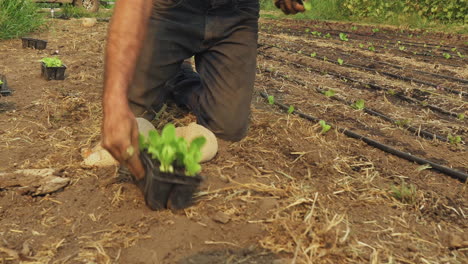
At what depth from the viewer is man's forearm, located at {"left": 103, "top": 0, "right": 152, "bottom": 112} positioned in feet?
5.80

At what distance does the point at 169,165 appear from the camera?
A: 1761 mm

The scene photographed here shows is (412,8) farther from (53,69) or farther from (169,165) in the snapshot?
(169,165)

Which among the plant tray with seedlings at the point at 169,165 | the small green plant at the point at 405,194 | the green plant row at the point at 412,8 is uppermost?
the green plant row at the point at 412,8

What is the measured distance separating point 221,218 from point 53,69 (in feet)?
10.1

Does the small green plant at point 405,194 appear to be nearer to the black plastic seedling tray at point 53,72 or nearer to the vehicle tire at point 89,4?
the black plastic seedling tray at point 53,72

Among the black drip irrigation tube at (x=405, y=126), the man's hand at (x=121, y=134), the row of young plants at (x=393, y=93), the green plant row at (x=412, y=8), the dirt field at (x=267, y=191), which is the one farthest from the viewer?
the green plant row at (x=412, y=8)

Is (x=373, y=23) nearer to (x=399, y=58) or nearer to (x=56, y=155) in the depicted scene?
(x=399, y=58)

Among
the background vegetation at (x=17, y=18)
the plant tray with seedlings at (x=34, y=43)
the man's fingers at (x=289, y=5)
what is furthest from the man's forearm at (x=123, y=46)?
the background vegetation at (x=17, y=18)

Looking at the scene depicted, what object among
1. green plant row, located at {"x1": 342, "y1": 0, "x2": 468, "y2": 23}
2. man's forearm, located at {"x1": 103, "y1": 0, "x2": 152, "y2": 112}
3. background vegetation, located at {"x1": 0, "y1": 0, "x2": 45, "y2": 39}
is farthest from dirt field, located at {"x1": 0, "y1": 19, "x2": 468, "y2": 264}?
green plant row, located at {"x1": 342, "y1": 0, "x2": 468, "y2": 23}

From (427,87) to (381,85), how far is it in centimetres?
53

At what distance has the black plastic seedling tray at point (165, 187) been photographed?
1714 millimetres

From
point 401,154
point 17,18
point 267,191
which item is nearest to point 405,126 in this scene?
point 401,154

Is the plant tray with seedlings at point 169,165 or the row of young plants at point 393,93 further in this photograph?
the row of young plants at point 393,93

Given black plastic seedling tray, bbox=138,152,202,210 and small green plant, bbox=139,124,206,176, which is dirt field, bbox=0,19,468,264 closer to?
black plastic seedling tray, bbox=138,152,202,210
